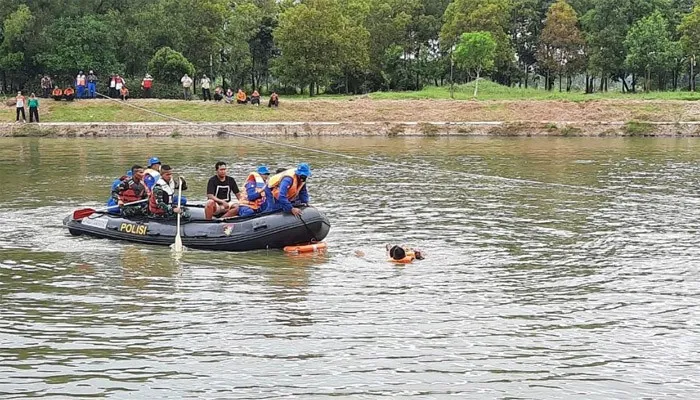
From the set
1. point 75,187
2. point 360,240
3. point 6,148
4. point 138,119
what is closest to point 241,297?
point 360,240

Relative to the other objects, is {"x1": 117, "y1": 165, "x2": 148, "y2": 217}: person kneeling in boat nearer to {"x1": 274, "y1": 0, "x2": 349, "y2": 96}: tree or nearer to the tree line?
the tree line

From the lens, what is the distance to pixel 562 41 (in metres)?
74.1

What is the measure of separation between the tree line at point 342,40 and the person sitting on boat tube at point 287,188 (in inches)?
1695

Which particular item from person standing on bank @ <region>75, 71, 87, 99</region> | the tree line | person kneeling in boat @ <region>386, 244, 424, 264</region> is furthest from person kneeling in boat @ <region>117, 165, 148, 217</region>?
the tree line

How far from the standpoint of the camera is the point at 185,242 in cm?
1834

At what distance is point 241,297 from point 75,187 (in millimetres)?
15617

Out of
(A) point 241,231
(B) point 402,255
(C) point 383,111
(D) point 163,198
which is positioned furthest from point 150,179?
(C) point 383,111

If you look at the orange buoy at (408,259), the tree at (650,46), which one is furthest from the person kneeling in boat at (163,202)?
the tree at (650,46)

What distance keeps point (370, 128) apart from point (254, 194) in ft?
108

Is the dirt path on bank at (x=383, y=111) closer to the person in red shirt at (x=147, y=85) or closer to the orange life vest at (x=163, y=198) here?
the person in red shirt at (x=147, y=85)

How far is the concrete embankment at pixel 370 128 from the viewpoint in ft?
164

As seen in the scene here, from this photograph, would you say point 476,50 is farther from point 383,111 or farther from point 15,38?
point 15,38

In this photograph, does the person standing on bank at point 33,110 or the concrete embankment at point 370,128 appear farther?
the person standing on bank at point 33,110

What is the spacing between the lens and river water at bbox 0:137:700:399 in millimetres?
10758
